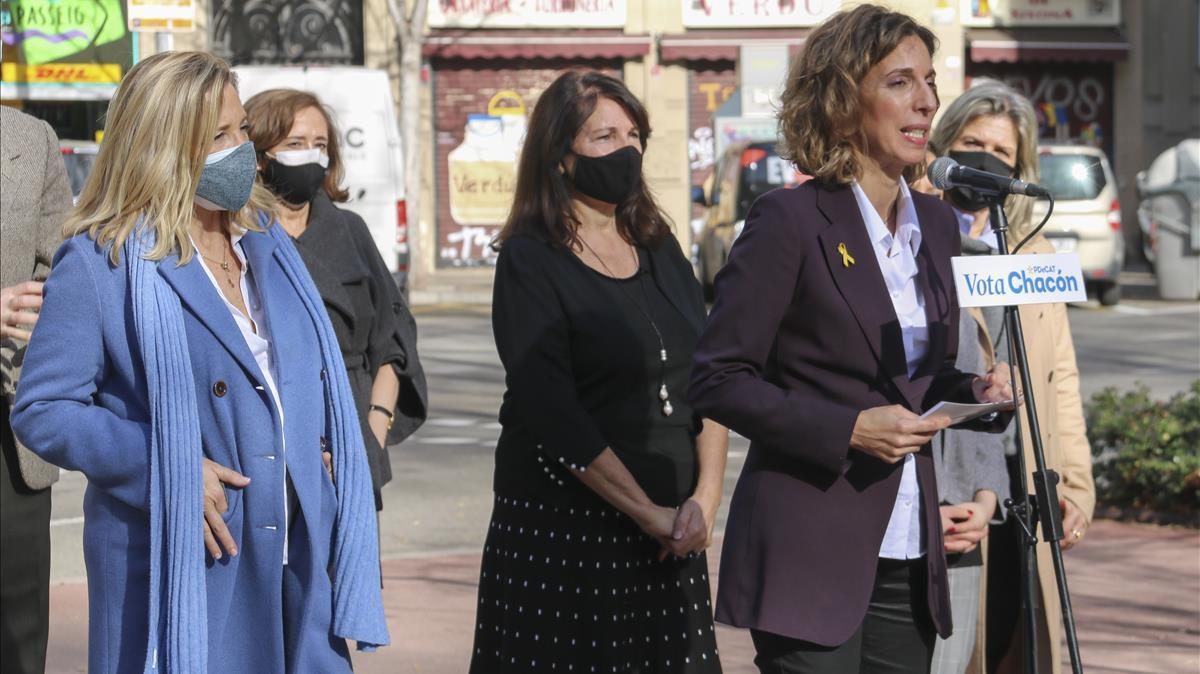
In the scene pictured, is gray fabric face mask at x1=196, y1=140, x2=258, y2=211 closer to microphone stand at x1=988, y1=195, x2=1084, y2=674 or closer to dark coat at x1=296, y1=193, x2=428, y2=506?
microphone stand at x1=988, y1=195, x2=1084, y2=674

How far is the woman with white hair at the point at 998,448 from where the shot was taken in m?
4.26

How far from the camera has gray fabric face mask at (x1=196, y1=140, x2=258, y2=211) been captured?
367 centimetres

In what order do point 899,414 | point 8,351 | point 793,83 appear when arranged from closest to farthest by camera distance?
point 899,414 → point 793,83 → point 8,351

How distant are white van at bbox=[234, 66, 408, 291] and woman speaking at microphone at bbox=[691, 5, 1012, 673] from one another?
583 inches

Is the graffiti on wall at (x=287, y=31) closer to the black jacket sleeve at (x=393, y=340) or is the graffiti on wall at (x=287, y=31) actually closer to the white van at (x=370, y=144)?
the white van at (x=370, y=144)

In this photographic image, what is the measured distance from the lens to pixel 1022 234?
16.4 ft

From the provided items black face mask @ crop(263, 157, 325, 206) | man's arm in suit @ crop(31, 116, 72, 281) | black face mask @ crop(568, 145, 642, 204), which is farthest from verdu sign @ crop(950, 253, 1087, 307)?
man's arm in suit @ crop(31, 116, 72, 281)

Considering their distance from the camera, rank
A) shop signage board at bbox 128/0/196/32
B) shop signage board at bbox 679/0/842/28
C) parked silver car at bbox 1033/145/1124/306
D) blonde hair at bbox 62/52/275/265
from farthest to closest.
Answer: shop signage board at bbox 679/0/842/28, parked silver car at bbox 1033/145/1124/306, shop signage board at bbox 128/0/196/32, blonde hair at bbox 62/52/275/265

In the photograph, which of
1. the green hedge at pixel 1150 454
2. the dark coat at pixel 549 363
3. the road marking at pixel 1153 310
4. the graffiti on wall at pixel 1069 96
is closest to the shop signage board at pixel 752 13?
the graffiti on wall at pixel 1069 96

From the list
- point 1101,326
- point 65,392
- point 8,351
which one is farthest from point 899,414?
point 1101,326

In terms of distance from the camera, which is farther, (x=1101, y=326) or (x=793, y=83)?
(x=1101, y=326)

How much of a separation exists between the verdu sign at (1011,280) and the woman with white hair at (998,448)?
0.36 m

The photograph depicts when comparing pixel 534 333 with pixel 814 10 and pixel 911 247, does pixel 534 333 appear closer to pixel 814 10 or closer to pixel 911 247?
pixel 911 247

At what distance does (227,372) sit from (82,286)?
1.04 feet
